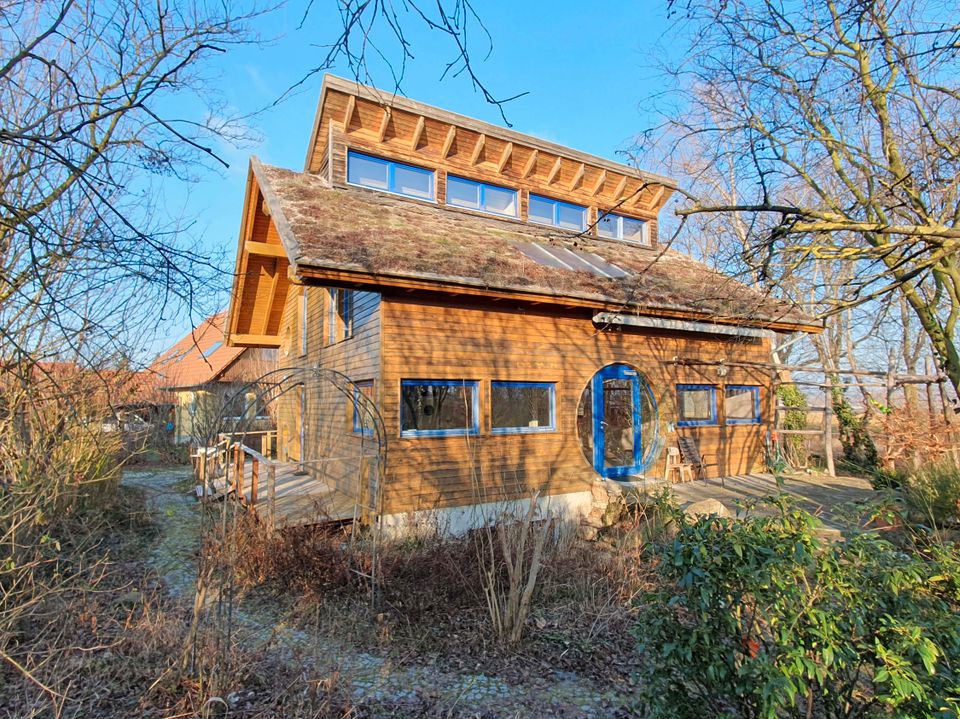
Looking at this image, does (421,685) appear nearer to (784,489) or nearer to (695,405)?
(695,405)

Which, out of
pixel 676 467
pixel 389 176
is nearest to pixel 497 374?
pixel 676 467

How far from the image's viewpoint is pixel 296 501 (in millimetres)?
8438

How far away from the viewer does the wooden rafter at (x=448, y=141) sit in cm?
1125

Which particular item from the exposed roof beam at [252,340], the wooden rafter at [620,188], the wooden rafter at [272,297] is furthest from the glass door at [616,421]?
the exposed roof beam at [252,340]

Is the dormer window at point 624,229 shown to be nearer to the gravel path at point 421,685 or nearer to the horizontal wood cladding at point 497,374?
the horizontal wood cladding at point 497,374

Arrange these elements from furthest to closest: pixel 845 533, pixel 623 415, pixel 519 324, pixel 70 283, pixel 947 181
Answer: pixel 623 415 < pixel 519 324 < pixel 70 283 < pixel 947 181 < pixel 845 533

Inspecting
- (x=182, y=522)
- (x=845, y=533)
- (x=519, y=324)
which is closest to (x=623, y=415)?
(x=519, y=324)

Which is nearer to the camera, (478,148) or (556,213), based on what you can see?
(478,148)

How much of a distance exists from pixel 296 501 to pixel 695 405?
810cm

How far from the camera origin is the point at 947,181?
184 inches

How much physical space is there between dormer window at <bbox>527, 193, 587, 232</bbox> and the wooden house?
0.19 feet

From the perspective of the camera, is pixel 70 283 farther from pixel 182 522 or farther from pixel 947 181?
pixel 947 181

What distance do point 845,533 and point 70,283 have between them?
727cm

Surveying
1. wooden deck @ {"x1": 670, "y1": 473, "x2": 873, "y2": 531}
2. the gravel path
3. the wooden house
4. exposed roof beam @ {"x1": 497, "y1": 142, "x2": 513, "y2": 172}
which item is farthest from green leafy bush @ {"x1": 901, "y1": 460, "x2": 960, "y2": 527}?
exposed roof beam @ {"x1": 497, "y1": 142, "x2": 513, "y2": 172}
